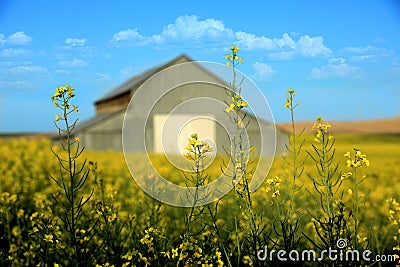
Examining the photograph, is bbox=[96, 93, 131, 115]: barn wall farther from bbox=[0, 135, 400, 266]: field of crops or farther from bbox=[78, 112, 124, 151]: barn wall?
bbox=[0, 135, 400, 266]: field of crops

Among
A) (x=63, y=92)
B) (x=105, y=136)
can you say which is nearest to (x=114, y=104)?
(x=105, y=136)

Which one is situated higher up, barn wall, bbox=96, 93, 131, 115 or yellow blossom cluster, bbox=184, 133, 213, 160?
barn wall, bbox=96, 93, 131, 115

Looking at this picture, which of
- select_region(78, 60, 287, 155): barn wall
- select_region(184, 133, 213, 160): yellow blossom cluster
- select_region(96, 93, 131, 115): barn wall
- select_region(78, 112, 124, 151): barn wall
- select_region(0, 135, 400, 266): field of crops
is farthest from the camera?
A: select_region(96, 93, 131, 115): barn wall

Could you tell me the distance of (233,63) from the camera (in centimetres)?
256

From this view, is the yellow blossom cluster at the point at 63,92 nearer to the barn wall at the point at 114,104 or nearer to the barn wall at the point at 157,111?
the barn wall at the point at 157,111

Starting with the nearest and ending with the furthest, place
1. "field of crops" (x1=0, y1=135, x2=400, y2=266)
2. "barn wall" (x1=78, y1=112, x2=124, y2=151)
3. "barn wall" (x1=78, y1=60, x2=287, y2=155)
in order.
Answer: "field of crops" (x1=0, y1=135, x2=400, y2=266) < "barn wall" (x1=78, y1=60, x2=287, y2=155) < "barn wall" (x1=78, y1=112, x2=124, y2=151)

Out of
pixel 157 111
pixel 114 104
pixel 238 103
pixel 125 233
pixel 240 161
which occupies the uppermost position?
pixel 114 104

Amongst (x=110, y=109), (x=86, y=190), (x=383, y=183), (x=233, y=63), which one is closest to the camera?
(x=233, y=63)

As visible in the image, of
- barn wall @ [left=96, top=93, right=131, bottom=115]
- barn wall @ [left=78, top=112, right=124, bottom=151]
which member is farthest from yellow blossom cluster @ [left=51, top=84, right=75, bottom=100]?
barn wall @ [left=96, top=93, right=131, bottom=115]

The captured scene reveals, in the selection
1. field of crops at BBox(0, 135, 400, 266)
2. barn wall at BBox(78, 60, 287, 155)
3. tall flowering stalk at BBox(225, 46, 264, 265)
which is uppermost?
barn wall at BBox(78, 60, 287, 155)

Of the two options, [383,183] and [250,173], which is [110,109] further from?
[250,173]

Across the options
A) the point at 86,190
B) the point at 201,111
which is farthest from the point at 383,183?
the point at 201,111

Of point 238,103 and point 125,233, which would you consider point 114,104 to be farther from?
point 238,103

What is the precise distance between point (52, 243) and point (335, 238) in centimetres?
164
